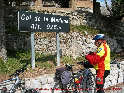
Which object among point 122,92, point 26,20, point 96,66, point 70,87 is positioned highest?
point 26,20

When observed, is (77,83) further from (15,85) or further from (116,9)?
(116,9)

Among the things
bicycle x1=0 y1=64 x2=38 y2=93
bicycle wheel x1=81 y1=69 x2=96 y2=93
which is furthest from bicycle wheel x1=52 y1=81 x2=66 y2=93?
bicycle x1=0 y1=64 x2=38 y2=93

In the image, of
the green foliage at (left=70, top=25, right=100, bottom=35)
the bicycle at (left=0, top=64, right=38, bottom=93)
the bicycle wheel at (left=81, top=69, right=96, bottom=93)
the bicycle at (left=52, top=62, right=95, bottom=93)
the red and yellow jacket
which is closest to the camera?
the bicycle at (left=0, top=64, right=38, bottom=93)

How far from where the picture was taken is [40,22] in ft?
29.2

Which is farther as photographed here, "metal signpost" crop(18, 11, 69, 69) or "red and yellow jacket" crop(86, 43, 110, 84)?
"metal signpost" crop(18, 11, 69, 69)

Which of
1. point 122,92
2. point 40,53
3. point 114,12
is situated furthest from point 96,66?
point 114,12

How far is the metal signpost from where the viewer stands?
27.6 ft

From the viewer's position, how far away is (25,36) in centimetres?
1374

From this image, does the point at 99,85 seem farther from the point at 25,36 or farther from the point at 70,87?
the point at 25,36

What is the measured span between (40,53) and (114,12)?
29.3ft

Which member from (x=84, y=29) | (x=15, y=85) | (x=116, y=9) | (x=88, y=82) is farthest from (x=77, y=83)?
(x=116, y=9)

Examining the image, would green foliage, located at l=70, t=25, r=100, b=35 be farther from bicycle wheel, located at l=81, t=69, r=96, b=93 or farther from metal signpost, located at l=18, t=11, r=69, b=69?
bicycle wheel, located at l=81, t=69, r=96, b=93

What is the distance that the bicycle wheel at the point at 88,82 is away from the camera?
8309 millimetres

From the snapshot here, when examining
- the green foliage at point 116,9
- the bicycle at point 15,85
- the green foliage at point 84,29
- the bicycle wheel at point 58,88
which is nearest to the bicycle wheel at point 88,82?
the bicycle wheel at point 58,88
